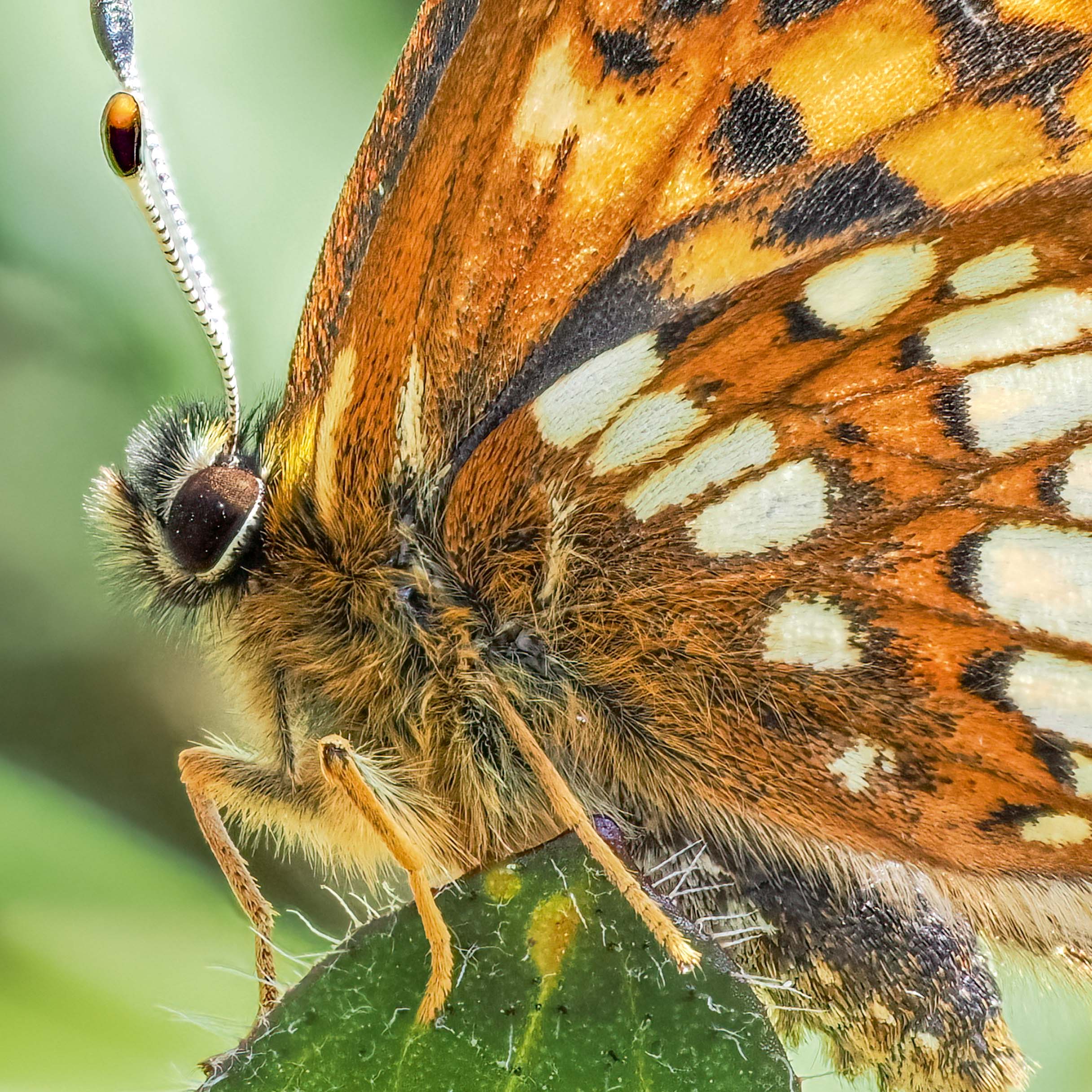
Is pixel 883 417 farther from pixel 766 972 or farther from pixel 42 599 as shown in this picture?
pixel 42 599

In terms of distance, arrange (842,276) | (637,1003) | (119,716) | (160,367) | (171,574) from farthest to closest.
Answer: (160,367), (119,716), (171,574), (842,276), (637,1003)

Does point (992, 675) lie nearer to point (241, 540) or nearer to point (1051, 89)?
point (1051, 89)

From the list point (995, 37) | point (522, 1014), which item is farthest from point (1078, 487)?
point (522, 1014)

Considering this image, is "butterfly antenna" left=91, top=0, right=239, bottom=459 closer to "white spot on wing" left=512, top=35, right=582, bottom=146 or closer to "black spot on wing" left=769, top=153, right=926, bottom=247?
"white spot on wing" left=512, top=35, right=582, bottom=146

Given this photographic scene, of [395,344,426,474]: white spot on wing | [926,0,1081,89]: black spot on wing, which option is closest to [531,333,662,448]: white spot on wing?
[395,344,426,474]: white spot on wing

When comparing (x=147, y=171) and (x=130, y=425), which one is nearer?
(x=147, y=171)

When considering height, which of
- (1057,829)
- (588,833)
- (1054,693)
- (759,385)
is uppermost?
(759,385)

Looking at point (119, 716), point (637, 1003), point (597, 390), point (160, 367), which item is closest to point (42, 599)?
point (119, 716)
